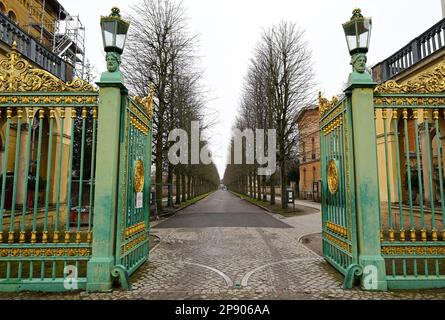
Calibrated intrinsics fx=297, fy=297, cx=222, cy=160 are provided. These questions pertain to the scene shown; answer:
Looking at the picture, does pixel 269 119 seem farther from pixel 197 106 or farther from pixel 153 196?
pixel 153 196

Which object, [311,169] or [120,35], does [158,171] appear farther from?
[311,169]

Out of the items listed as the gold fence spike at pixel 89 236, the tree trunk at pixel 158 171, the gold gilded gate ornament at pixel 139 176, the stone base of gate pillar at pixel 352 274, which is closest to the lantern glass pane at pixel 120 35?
the gold gilded gate ornament at pixel 139 176

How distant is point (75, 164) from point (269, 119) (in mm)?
14054

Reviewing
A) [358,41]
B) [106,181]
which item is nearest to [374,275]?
[358,41]

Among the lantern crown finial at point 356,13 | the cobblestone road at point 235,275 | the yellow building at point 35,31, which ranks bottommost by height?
the cobblestone road at point 235,275

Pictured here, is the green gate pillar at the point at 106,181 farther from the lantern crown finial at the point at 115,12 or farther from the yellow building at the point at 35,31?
the yellow building at the point at 35,31

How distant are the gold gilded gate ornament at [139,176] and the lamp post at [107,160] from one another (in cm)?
75

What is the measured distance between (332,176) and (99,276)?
15.1ft

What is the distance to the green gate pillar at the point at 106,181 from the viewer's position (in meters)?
4.68

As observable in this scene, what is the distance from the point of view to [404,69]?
13.1 m

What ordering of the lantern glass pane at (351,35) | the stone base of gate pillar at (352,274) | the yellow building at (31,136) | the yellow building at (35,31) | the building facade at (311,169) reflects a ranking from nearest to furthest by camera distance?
the stone base of gate pillar at (352,274) → the yellow building at (31,136) → the lantern glass pane at (351,35) → the yellow building at (35,31) → the building facade at (311,169)

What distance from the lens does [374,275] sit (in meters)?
4.71

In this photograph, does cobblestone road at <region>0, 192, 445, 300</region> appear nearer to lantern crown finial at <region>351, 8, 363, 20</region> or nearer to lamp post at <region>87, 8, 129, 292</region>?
lamp post at <region>87, 8, 129, 292</region>

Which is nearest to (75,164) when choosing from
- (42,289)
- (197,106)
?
(197,106)
